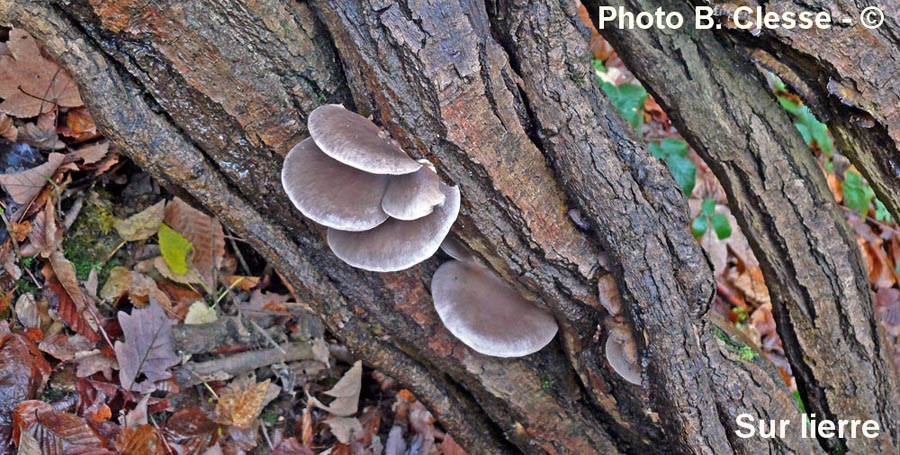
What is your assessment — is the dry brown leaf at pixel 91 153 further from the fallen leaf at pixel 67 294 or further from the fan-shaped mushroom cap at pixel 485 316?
the fan-shaped mushroom cap at pixel 485 316

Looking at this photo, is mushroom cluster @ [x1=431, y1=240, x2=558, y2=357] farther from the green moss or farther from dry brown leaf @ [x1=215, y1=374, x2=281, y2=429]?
the green moss

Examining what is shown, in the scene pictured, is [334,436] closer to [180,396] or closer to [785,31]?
[180,396]

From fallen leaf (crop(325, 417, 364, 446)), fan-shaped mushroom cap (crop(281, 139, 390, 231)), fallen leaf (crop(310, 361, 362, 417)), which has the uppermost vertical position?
fan-shaped mushroom cap (crop(281, 139, 390, 231))

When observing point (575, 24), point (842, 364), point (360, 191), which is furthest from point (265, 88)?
point (842, 364)

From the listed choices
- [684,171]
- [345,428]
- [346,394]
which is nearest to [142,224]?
[346,394]

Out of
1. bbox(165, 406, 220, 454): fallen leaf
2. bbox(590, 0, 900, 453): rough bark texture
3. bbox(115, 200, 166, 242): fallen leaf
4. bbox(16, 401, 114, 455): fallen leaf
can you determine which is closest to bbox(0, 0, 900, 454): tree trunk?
bbox(590, 0, 900, 453): rough bark texture
